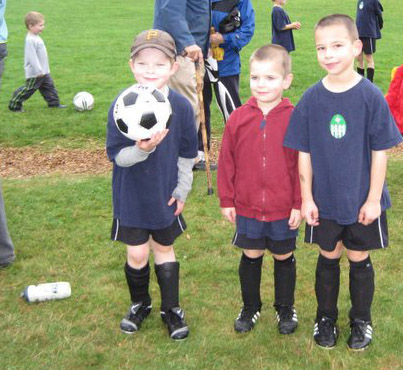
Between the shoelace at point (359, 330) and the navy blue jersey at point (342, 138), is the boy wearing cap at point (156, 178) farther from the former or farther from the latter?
the shoelace at point (359, 330)

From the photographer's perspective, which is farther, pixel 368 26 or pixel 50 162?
A: pixel 368 26

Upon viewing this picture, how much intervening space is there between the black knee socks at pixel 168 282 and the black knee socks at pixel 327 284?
0.90 meters

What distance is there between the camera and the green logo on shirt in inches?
123

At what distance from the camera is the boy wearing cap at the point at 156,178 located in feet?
11.1

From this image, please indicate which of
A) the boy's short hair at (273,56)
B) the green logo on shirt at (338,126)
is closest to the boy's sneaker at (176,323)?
the green logo on shirt at (338,126)

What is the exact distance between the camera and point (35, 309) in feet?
13.4

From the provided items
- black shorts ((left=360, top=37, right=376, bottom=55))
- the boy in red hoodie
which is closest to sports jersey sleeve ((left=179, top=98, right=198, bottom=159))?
the boy in red hoodie

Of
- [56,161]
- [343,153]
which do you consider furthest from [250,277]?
[56,161]

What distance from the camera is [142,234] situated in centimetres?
360

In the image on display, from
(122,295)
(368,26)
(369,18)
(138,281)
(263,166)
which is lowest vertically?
(122,295)

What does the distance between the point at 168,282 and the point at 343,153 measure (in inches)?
54.8

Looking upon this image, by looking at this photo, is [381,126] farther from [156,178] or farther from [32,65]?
[32,65]

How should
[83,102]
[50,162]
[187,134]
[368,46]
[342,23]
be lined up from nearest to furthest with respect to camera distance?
[342,23] < [187,134] < [50,162] < [83,102] < [368,46]

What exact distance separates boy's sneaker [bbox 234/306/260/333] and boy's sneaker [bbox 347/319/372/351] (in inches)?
24.1
